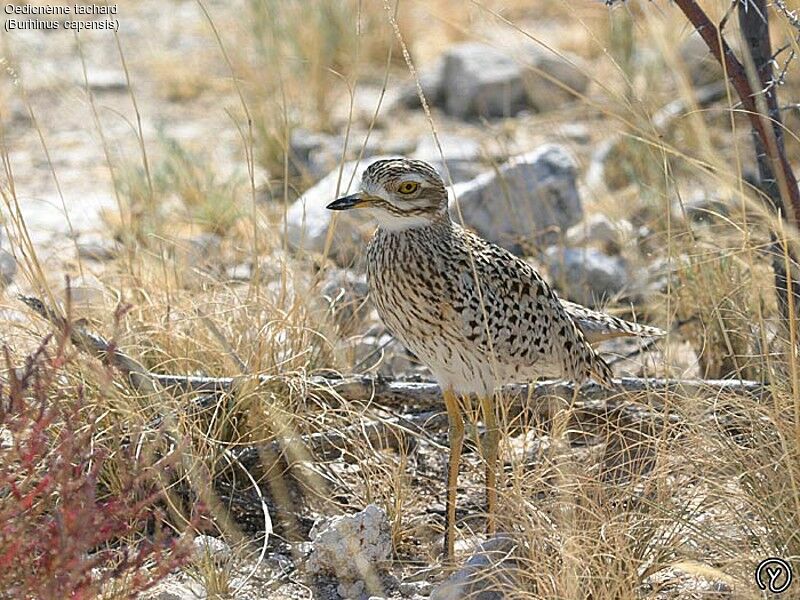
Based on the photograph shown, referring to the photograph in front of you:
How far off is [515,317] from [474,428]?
334 millimetres

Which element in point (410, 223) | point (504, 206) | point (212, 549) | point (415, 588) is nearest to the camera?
point (212, 549)

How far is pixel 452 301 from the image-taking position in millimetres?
3486

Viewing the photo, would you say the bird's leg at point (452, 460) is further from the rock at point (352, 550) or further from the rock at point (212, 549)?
the rock at point (212, 549)

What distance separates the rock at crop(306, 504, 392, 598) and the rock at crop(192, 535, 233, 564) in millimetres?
233

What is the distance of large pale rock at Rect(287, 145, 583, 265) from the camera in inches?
209

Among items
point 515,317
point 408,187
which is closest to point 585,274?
point 515,317

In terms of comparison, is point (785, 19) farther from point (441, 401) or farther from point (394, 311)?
point (441, 401)

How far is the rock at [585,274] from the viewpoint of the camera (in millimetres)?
4957

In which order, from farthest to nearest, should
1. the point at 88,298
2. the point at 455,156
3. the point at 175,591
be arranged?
the point at 455,156, the point at 88,298, the point at 175,591

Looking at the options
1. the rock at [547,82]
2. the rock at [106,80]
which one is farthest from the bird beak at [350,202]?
the rock at [106,80]

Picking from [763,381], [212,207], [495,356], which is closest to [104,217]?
[212,207]

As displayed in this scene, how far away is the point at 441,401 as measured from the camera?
398 cm

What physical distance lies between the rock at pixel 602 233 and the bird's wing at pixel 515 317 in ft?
5.32

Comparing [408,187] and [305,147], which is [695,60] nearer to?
[305,147]
